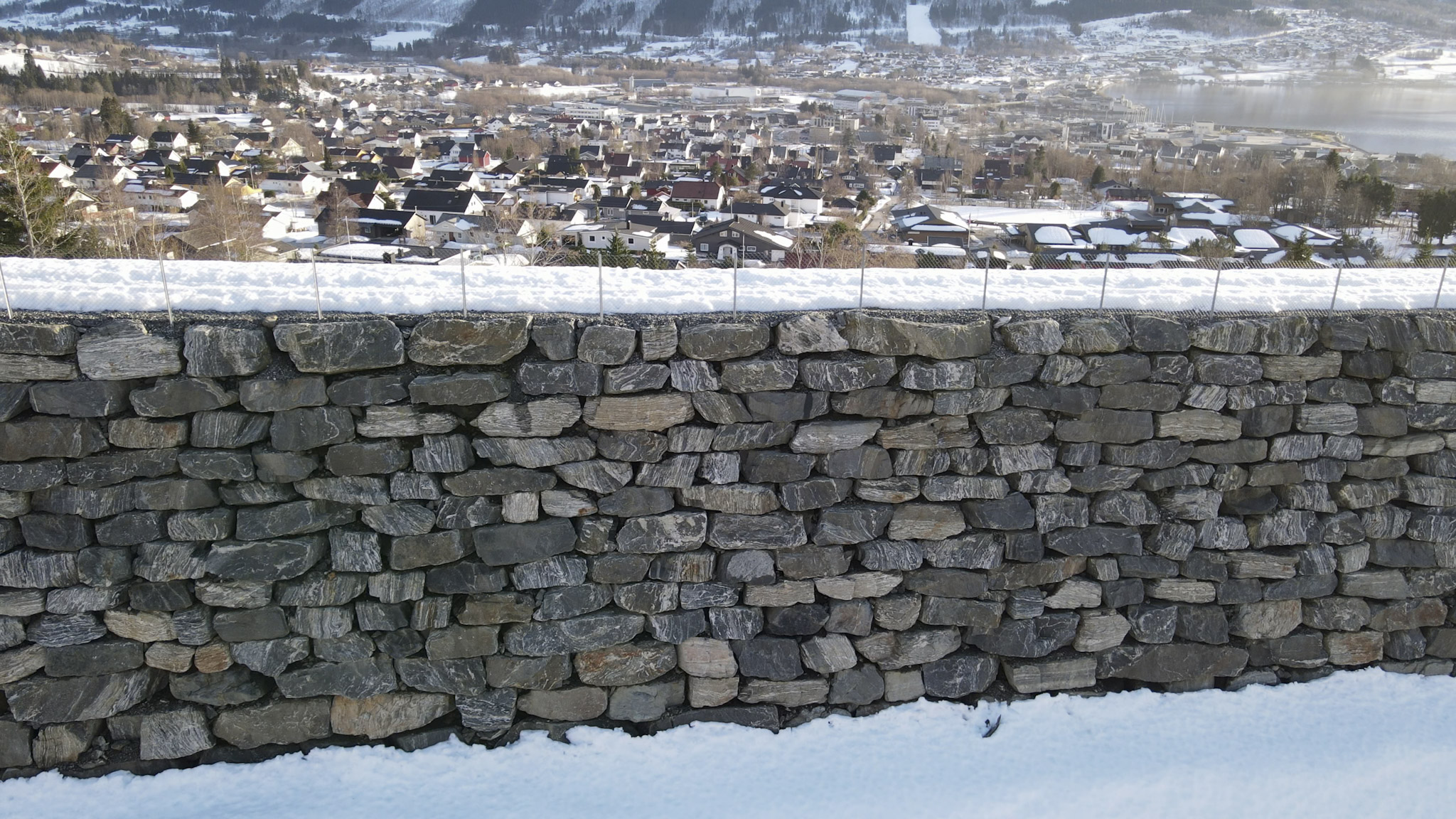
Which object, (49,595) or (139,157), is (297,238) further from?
(139,157)

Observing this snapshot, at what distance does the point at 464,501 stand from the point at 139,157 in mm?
54587

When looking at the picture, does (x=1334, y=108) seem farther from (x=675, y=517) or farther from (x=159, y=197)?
(x=675, y=517)

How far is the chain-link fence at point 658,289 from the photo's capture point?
6.18 metres

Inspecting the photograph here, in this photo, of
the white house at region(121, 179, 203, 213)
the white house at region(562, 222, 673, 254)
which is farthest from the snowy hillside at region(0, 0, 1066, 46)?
the white house at region(562, 222, 673, 254)

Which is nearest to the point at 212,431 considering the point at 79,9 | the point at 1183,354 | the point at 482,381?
the point at 482,381

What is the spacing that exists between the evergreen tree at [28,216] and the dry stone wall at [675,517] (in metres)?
9.68

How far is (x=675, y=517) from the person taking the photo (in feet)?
20.3

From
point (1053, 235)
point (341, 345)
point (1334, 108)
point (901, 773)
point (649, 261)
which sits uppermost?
point (1334, 108)

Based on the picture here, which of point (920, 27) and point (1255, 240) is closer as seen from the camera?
point (1255, 240)

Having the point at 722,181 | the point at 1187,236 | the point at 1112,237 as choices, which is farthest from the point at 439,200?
the point at 1187,236

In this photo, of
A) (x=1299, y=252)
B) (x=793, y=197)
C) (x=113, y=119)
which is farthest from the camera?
(x=113, y=119)

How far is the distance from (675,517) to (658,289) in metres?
1.76

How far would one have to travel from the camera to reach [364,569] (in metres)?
6.00

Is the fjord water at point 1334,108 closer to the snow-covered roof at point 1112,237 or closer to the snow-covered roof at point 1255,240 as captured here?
the snow-covered roof at point 1255,240
